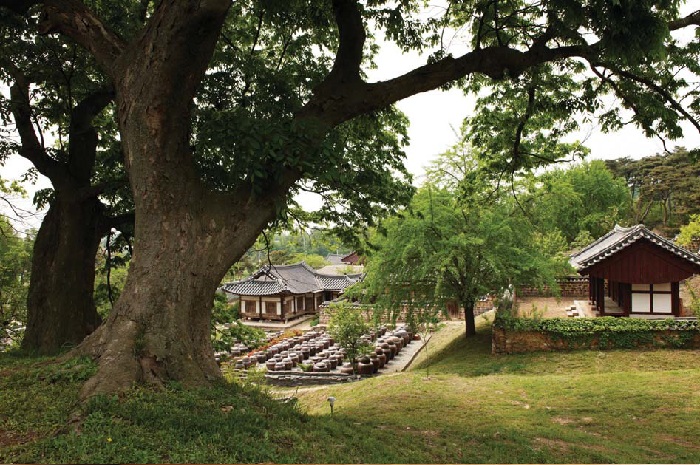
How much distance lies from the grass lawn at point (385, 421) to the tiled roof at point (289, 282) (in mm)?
23497

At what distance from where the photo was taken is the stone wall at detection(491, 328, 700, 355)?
1299cm

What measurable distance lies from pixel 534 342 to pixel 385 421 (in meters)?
8.94

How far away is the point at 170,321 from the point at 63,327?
145 inches

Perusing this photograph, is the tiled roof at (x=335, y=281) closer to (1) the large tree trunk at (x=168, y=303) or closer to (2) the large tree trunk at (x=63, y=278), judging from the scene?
(2) the large tree trunk at (x=63, y=278)

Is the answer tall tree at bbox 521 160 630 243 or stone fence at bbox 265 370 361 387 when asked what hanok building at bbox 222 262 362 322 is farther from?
tall tree at bbox 521 160 630 243

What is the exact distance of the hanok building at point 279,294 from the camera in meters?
34.7

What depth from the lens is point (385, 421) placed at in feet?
21.1

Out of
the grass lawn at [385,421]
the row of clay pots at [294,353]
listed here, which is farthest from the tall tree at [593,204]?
the grass lawn at [385,421]

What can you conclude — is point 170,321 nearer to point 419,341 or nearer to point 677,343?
Answer: point 677,343

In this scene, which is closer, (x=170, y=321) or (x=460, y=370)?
(x=170, y=321)

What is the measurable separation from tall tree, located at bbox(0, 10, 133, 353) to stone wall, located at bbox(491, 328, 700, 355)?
11026 millimetres

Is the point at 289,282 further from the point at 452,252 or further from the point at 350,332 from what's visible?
the point at 452,252

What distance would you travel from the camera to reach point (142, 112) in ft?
15.7

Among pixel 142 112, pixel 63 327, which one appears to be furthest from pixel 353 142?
pixel 63 327
